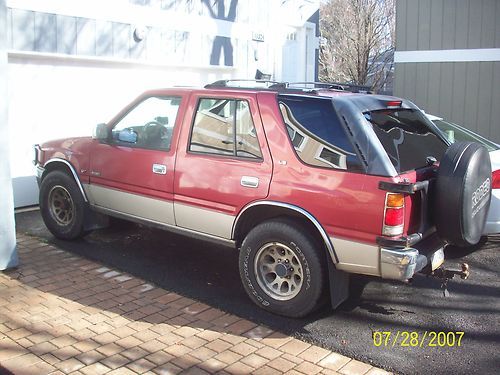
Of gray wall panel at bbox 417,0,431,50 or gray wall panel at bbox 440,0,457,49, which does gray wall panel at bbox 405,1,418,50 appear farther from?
gray wall panel at bbox 440,0,457,49

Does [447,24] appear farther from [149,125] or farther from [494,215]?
[149,125]

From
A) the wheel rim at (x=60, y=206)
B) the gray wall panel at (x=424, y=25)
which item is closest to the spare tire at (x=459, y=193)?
the wheel rim at (x=60, y=206)

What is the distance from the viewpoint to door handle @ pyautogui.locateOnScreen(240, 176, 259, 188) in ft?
15.3

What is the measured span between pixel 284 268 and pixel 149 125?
82.5 inches

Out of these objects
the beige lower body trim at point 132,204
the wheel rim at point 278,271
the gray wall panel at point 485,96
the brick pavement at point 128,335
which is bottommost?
the brick pavement at point 128,335

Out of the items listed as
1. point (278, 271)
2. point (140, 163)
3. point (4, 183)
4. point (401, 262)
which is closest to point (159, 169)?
point (140, 163)

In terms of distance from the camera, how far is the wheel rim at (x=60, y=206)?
644 cm

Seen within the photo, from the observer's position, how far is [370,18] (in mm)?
20234

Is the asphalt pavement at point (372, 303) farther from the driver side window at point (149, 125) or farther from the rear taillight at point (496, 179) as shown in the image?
the driver side window at point (149, 125)

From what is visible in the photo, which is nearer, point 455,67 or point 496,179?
point 496,179

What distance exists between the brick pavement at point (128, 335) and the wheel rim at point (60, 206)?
1.12 m

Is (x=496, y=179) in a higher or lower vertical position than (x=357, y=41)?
lower

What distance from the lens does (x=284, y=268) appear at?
4.60 metres

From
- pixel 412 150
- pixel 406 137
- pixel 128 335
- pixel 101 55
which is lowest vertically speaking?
pixel 128 335
